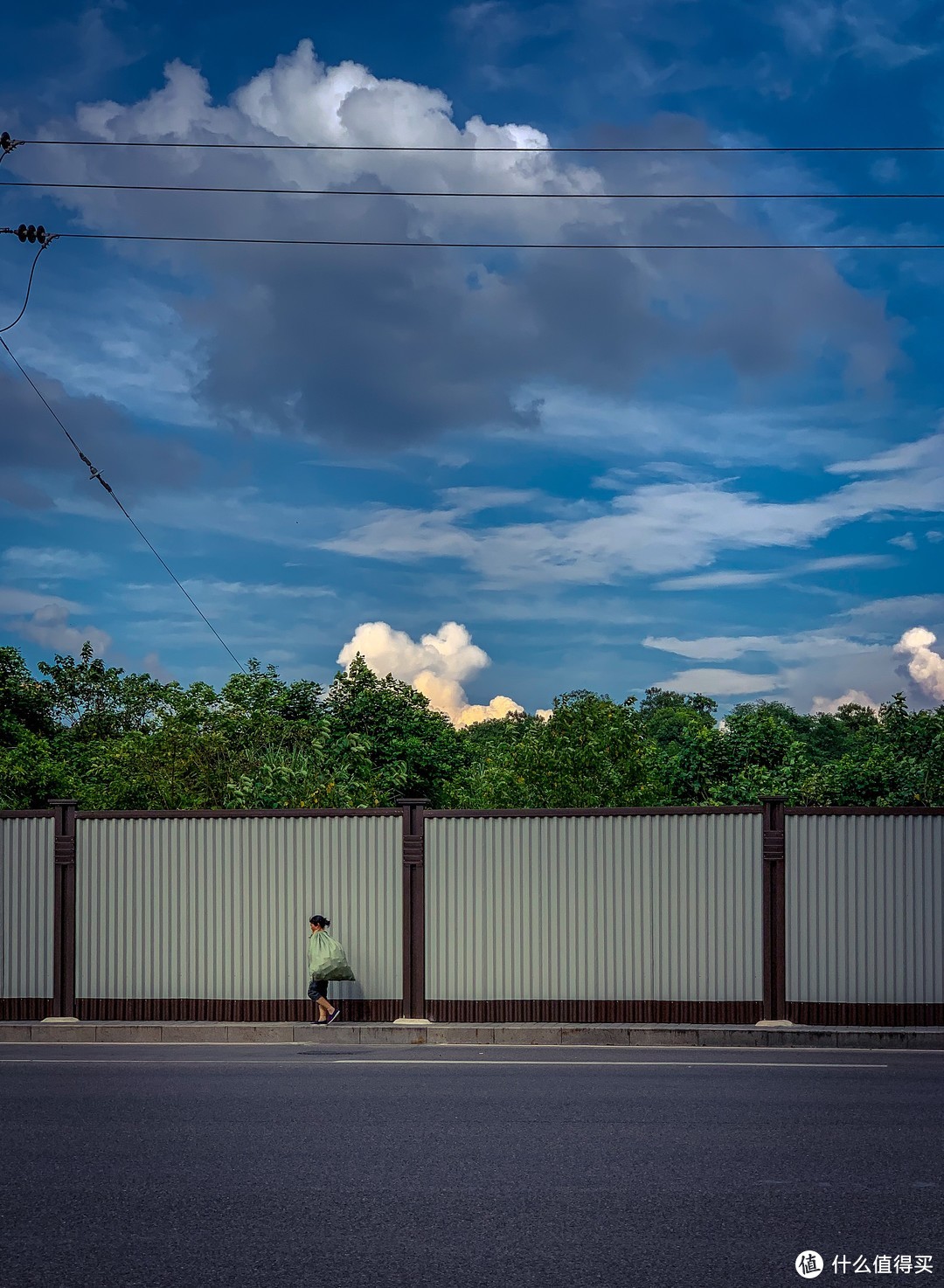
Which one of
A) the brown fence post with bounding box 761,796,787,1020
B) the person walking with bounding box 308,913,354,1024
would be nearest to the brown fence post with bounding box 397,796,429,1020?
the person walking with bounding box 308,913,354,1024

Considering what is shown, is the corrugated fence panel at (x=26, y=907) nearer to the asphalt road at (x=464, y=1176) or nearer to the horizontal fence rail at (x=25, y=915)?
the horizontal fence rail at (x=25, y=915)

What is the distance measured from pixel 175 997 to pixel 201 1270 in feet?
37.3

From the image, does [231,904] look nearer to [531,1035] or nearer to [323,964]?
[323,964]

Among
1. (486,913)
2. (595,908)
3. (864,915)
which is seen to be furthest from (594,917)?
(864,915)

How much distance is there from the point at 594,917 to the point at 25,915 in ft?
23.4

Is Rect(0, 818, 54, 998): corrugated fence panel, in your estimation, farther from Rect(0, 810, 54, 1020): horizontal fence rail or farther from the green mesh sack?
the green mesh sack

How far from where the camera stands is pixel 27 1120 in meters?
9.36

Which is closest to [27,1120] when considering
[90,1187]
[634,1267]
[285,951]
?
[90,1187]

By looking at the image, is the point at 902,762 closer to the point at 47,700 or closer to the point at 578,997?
the point at 578,997

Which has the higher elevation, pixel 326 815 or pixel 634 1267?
pixel 326 815

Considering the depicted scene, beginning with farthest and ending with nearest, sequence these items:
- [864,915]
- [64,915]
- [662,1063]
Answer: [64,915] < [864,915] < [662,1063]

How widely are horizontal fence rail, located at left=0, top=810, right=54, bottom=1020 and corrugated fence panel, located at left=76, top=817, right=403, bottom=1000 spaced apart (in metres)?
0.41

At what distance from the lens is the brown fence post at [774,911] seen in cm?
1574

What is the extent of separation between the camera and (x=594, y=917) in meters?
16.2
